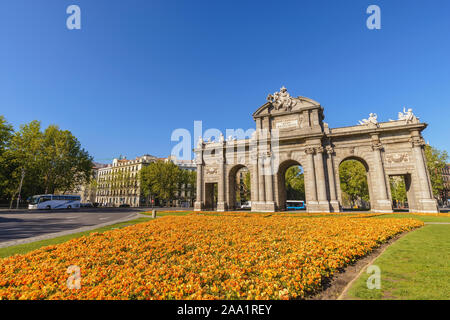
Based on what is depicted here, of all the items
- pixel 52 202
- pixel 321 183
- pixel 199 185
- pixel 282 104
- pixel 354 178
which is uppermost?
pixel 282 104

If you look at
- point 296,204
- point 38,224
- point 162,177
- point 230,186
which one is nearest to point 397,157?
point 230,186

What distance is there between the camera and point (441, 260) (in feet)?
20.7

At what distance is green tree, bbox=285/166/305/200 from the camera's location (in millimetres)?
67231

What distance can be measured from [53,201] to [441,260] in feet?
173

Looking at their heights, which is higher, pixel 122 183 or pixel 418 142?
pixel 122 183

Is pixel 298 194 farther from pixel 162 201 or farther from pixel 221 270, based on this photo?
pixel 221 270

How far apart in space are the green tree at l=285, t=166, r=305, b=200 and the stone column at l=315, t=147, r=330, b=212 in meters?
37.4

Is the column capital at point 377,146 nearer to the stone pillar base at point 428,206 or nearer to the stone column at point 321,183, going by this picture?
the stone column at point 321,183

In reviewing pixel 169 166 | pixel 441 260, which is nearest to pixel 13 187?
pixel 169 166

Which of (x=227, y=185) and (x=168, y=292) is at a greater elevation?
(x=227, y=185)

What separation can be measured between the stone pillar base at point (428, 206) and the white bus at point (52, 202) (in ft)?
191

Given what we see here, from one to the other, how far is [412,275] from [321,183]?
24592 millimetres

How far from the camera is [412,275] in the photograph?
525cm

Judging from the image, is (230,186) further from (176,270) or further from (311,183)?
(176,270)
